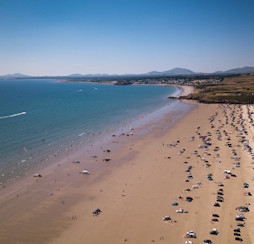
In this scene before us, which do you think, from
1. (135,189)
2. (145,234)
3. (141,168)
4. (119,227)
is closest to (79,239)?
(119,227)

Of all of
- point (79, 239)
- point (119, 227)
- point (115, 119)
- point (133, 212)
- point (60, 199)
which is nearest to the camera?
point (79, 239)

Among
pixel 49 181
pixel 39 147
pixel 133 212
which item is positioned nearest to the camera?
pixel 133 212

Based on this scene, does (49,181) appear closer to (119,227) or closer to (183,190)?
(119,227)

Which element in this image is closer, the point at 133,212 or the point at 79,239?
the point at 79,239

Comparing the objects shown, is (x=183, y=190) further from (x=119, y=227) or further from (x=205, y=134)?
(x=205, y=134)

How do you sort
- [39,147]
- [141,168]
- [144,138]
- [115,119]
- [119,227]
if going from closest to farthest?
[119,227] → [141,168] → [39,147] → [144,138] → [115,119]

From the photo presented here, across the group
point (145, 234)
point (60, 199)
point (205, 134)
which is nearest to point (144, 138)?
point (205, 134)
